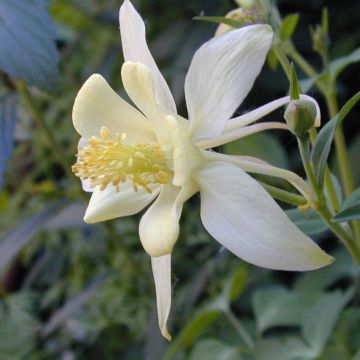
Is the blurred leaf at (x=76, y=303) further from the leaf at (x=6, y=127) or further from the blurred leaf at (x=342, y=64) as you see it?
the blurred leaf at (x=342, y=64)

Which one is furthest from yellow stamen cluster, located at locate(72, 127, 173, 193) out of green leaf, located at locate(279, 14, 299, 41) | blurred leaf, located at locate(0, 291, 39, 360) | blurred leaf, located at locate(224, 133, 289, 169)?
blurred leaf, located at locate(0, 291, 39, 360)

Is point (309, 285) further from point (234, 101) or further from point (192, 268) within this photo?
point (234, 101)

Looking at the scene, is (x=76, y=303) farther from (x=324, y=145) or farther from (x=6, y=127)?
(x=324, y=145)

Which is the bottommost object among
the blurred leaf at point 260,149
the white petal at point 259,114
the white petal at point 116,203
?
the blurred leaf at point 260,149

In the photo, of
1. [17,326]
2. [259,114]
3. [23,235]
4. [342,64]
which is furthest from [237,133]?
[17,326]

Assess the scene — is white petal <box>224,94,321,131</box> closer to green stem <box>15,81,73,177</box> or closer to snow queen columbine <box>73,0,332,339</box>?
snow queen columbine <box>73,0,332,339</box>

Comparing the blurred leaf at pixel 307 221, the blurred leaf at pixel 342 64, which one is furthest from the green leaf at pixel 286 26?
the blurred leaf at pixel 307 221

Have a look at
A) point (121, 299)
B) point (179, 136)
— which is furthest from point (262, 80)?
point (179, 136)
